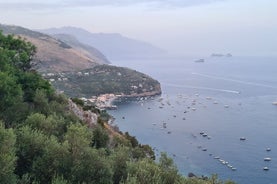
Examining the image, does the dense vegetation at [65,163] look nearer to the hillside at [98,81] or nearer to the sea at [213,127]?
the sea at [213,127]

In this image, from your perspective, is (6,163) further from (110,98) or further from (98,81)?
(98,81)

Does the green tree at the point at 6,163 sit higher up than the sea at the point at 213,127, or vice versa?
the green tree at the point at 6,163

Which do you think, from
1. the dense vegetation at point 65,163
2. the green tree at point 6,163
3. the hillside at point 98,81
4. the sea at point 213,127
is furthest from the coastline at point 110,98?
the green tree at point 6,163

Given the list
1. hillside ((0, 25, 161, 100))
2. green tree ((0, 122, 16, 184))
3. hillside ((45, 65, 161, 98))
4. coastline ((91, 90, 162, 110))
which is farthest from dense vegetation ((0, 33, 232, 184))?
hillside ((45, 65, 161, 98))

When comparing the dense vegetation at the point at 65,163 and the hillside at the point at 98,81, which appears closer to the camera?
the dense vegetation at the point at 65,163

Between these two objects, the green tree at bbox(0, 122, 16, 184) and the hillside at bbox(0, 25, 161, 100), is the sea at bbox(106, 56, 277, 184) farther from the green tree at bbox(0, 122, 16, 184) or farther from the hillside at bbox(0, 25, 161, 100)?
the green tree at bbox(0, 122, 16, 184)

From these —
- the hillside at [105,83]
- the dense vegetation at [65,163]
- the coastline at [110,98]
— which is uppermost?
the dense vegetation at [65,163]

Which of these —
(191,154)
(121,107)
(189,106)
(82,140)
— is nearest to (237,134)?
(191,154)

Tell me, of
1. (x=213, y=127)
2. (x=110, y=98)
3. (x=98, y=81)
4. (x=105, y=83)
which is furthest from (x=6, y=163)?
(x=98, y=81)
